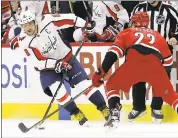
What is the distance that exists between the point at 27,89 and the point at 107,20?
2.73 feet

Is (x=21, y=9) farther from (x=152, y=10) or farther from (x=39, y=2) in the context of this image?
(x=152, y=10)

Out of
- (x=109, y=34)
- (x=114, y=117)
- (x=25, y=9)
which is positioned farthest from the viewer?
(x=25, y=9)

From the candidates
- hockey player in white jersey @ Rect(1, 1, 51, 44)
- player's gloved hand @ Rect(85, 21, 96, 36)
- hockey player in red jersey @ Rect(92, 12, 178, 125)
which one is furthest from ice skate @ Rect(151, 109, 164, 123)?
hockey player in white jersey @ Rect(1, 1, 51, 44)

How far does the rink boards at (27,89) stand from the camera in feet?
16.8

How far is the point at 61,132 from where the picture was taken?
475 centimetres

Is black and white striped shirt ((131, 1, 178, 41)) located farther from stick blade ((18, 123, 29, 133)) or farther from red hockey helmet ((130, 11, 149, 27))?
stick blade ((18, 123, 29, 133))

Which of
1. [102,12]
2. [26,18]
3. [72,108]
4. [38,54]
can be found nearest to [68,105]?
[72,108]

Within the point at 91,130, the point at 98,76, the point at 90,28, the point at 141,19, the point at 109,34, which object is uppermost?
the point at 141,19

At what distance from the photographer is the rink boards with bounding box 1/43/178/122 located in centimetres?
513

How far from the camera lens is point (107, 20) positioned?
17.3 feet

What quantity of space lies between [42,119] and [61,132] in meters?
0.29

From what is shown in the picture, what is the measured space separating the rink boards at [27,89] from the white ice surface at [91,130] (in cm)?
13

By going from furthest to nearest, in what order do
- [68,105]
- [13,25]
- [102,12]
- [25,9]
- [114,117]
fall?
1. [13,25]
2. [25,9]
3. [102,12]
4. [68,105]
5. [114,117]

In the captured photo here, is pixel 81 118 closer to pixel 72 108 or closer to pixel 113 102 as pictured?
pixel 72 108
